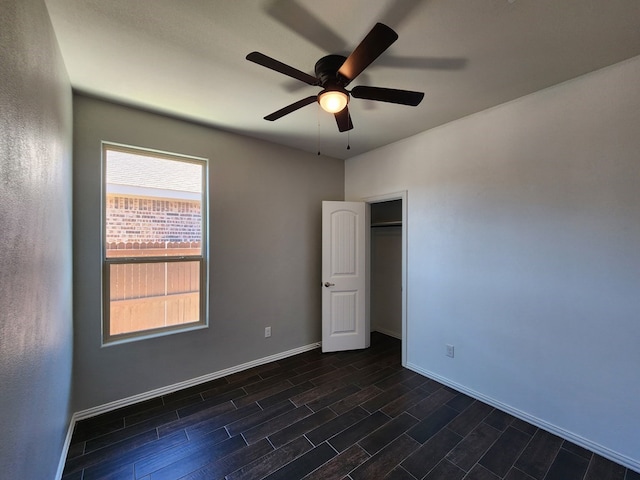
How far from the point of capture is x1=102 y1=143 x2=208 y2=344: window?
2.47m

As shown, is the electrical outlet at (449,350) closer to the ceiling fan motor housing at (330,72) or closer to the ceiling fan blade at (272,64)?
the ceiling fan motor housing at (330,72)

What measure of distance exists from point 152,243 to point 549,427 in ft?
12.5

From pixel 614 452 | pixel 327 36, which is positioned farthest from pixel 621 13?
pixel 614 452

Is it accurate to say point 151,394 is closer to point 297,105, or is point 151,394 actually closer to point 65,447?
point 65,447

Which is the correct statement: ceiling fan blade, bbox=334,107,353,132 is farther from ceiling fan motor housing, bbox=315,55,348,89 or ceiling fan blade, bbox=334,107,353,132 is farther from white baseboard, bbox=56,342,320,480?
white baseboard, bbox=56,342,320,480

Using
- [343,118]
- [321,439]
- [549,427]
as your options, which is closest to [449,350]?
[549,427]

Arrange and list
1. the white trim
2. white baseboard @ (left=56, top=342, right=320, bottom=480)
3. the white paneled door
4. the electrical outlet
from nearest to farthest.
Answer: the white trim < white baseboard @ (left=56, top=342, right=320, bottom=480) < the electrical outlet < the white paneled door

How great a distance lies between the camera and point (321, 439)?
80.7 inches

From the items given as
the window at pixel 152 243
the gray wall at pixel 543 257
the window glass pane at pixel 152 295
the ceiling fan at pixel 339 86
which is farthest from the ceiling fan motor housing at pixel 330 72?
the window glass pane at pixel 152 295

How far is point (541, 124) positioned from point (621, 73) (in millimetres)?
487

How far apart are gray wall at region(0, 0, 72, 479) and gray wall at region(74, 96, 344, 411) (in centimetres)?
52

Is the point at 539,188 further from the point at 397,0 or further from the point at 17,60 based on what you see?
the point at 17,60

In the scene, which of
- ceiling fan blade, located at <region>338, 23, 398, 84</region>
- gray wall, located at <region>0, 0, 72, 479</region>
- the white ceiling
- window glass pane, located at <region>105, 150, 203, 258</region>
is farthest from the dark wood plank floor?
the white ceiling

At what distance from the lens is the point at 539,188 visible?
2.24m
